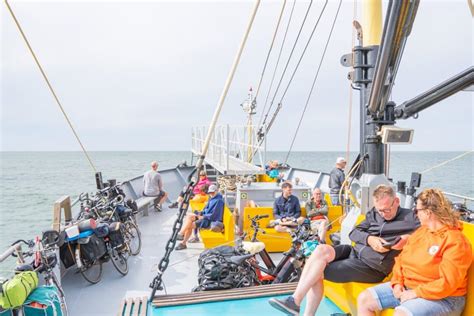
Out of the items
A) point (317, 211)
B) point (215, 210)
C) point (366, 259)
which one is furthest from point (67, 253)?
point (317, 211)

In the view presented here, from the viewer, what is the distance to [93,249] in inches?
181

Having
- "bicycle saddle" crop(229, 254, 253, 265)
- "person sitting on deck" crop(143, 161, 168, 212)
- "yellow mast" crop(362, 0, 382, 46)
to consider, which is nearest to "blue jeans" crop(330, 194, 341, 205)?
"yellow mast" crop(362, 0, 382, 46)

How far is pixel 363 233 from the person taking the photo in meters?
3.23

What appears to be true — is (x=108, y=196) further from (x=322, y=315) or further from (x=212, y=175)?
(x=212, y=175)

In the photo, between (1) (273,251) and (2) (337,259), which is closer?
(2) (337,259)

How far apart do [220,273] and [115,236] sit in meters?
1.91

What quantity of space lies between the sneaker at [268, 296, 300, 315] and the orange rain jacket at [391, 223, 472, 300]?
799 mm

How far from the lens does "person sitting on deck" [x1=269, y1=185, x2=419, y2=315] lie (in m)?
3.02

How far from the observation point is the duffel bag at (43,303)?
3150mm

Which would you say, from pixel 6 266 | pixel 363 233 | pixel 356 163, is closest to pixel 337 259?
pixel 363 233

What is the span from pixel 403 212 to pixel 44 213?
715 inches

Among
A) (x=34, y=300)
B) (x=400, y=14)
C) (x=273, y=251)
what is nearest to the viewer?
(x=400, y=14)

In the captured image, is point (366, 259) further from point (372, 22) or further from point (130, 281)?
point (130, 281)

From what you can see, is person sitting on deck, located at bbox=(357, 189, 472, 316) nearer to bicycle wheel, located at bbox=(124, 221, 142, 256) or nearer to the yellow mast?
the yellow mast
